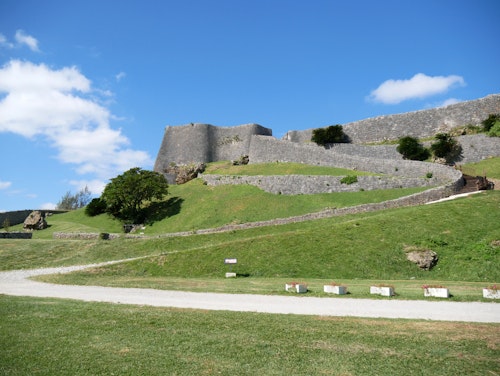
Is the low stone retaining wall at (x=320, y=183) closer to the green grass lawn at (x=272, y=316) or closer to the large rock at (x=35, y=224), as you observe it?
the green grass lawn at (x=272, y=316)

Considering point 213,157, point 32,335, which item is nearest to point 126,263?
point 32,335

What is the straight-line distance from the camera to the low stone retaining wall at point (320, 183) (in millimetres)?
41312

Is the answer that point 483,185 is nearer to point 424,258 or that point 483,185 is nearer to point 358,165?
point 358,165

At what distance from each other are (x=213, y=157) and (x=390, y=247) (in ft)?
188

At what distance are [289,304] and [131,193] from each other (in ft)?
139

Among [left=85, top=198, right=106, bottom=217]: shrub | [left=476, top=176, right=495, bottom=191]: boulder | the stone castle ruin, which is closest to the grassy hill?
[left=476, top=176, right=495, bottom=191]: boulder

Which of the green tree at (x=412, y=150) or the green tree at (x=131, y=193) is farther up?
the green tree at (x=412, y=150)

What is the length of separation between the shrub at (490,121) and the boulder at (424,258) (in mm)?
41316

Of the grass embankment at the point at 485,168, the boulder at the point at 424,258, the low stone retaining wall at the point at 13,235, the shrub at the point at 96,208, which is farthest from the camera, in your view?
the shrub at the point at 96,208

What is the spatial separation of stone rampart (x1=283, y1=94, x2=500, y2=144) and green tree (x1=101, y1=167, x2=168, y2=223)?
111ft

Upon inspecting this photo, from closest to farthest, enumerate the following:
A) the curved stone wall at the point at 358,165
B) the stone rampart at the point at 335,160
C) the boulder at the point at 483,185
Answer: the boulder at the point at 483,185 → the curved stone wall at the point at 358,165 → the stone rampart at the point at 335,160

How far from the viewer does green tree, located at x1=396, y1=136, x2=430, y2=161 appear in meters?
55.9

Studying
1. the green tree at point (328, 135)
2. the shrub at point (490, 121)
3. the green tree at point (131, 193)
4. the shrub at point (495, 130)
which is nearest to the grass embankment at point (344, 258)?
the green tree at point (131, 193)

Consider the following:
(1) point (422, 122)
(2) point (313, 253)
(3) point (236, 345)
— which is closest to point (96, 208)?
(2) point (313, 253)
